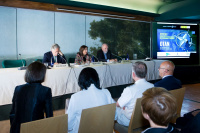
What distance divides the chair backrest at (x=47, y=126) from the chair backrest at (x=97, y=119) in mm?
162

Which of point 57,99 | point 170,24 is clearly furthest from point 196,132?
point 170,24

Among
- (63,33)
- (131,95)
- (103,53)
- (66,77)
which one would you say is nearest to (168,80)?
(131,95)

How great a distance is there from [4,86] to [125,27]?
494 centimetres

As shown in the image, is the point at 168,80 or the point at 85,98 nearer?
the point at 85,98

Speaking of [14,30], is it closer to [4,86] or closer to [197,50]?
[4,86]

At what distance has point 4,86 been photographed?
2.53 meters

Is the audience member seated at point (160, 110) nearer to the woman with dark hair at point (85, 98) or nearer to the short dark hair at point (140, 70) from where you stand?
the woman with dark hair at point (85, 98)

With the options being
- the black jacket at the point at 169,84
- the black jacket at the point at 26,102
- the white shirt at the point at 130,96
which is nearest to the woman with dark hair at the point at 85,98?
the white shirt at the point at 130,96

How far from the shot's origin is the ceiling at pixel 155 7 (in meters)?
5.36

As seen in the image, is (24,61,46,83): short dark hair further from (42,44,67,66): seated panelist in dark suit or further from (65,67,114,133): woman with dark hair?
(42,44,67,66): seated panelist in dark suit

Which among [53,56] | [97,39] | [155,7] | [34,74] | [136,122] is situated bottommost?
[136,122]

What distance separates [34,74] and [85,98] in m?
0.48

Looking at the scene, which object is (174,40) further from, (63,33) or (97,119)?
(97,119)

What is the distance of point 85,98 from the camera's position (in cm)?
152
